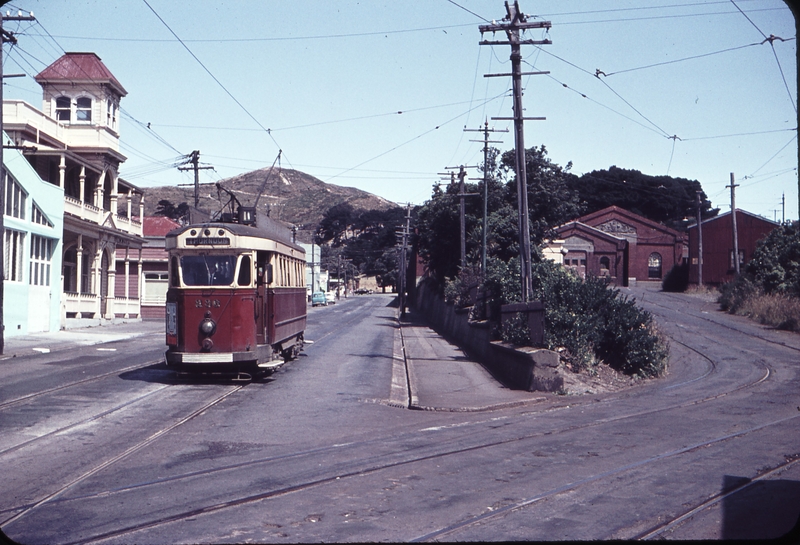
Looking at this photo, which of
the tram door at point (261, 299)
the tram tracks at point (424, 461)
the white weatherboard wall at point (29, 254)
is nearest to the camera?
the tram tracks at point (424, 461)

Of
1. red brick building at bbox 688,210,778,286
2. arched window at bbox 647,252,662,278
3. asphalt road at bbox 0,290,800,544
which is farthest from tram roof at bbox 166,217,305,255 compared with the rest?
arched window at bbox 647,252,662,278

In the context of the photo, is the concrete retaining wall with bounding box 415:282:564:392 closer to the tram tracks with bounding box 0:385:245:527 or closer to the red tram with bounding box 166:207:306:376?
the red tram with bounding box 166:207:306:376

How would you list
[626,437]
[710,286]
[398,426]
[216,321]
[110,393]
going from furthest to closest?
[710,286], [216,321], [110,393], [398,426], [626,437]

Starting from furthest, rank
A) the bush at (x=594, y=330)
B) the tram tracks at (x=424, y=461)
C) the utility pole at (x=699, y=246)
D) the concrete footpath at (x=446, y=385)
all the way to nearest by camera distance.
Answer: the utility pole at (x=699, y=246), the bush at (x=594, y=330), the concrete footpath at (x=446, y=385), the tram tracks at (x=424, y=461)

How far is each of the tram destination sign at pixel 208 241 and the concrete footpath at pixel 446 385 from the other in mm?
4555

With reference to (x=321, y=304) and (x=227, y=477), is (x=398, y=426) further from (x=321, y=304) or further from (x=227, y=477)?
(x=321, y=304)

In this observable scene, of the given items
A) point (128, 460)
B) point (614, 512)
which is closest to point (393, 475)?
point (614, 512)

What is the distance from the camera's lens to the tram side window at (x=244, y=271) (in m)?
15.5

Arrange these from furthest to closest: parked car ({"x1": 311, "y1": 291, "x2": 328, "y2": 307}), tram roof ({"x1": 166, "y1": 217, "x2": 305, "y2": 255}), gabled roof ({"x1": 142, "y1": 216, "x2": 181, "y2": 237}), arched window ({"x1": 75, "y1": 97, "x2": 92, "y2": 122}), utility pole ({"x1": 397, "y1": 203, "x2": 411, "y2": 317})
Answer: parked car ({"x1": 311, "y1": 291, "x2": 328, "y2": 307}), utility pole ({"x1": 397, "y1": 203, "x2": 411, "y2": 317}), gabled roof ({"x1": 142, "y1": 216, "x2": 181, "y2": 237}), arched window ({"x1": 75, "y1": 97, "x2": 92, "y2": 122}), tram roof ({"x1": 166, "y1": 217, "x2": 305, "y2": 255})

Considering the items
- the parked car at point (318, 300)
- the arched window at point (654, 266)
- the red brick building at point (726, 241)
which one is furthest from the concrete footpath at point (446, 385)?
the parked car at point (318, 300)

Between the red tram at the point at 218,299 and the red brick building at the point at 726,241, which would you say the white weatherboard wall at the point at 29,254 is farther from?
the red brick building at the point at 726,241

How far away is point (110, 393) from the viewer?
45.4 feet

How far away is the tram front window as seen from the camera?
Result: 1543 centimetres

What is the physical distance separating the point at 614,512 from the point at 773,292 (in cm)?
3452
